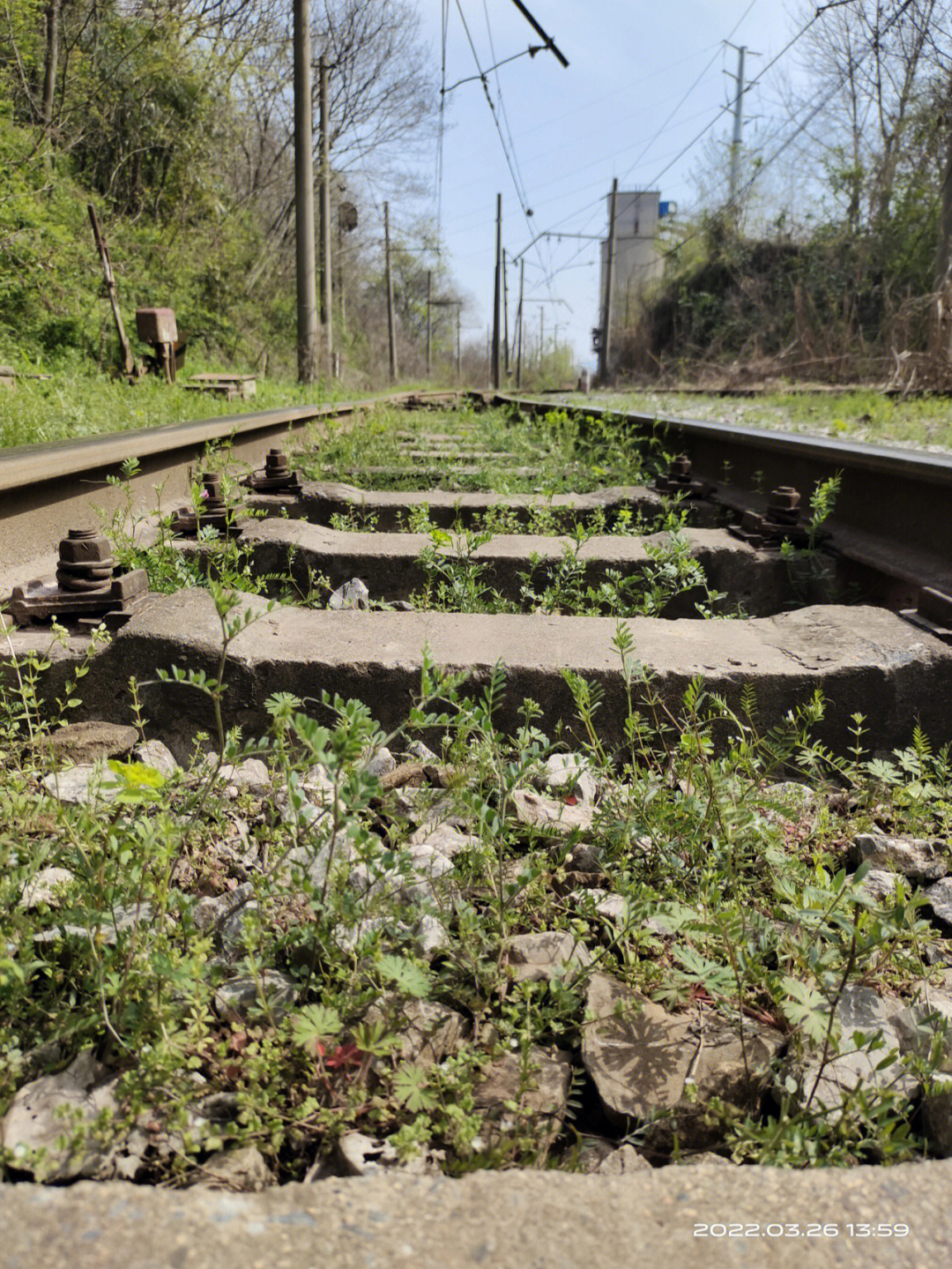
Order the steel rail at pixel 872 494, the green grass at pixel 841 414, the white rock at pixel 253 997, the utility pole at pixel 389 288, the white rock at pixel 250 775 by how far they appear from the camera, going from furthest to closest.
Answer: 1. the utility pole at pixel 389 288
2. the green grass at pixel 841 414
3. the steel rail at pixel 872 494
4. the white rock at pixel 250 775
5. the white rock at pixel 253 997

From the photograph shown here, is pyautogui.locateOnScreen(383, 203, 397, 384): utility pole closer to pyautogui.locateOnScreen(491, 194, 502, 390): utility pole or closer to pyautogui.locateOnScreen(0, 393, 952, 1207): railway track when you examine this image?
pyautogui.locateOnScreen(491, 194, 502, 390): utility pole

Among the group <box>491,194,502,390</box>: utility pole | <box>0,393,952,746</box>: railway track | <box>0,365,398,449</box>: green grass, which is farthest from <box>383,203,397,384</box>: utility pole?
<box>0,393,952,746</box>: railway track

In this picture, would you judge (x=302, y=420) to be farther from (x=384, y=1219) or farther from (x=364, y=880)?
(x=384, y=1219)

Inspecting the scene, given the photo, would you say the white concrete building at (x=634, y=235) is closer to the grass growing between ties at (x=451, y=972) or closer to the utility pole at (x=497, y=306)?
the utility pole at (x=497, y=306)

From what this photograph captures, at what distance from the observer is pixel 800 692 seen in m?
2.08

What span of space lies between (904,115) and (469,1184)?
92.4 ft

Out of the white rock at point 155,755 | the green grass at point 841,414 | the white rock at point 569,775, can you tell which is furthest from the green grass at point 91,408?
the green grass at point 841,414

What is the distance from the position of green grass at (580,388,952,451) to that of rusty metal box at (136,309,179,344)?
598 centimetres

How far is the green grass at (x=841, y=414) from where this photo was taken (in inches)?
252

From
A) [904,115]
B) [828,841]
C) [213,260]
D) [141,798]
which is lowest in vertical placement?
[828,841]

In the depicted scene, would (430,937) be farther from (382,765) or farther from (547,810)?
(382,765)

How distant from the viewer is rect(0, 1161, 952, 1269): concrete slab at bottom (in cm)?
74

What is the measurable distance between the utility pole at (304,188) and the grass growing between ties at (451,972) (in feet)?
39.4

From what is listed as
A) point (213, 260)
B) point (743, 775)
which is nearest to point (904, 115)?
point (213, 260)
